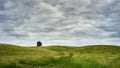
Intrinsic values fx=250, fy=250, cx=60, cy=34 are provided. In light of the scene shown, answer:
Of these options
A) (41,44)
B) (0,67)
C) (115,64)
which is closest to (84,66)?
(115,64)

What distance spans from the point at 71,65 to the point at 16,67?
6.36 metres

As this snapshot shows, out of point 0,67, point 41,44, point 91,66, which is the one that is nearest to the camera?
point 91,66

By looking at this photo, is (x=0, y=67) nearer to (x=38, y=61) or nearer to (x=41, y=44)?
(x=38, y=61)

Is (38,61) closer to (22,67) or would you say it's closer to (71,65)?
(22,67)

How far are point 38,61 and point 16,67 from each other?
335 inches

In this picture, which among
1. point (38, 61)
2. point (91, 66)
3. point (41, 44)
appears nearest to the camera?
point (91, 66)

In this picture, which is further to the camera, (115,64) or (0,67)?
(0,67)

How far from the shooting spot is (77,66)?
26984mm

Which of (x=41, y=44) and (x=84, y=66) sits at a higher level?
(x=41, y=44)

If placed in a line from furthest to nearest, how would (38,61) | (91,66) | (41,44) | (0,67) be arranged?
(41,44)
(38,61)
(0,67)
(91,66)

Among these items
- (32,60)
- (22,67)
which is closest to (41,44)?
(32,60)

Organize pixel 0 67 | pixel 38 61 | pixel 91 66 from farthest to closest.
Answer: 1. pixel 38 61
2. pixel 0 67
3. pixel 91 66

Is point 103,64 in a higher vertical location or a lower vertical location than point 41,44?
lower

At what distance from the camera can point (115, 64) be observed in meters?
26.4
